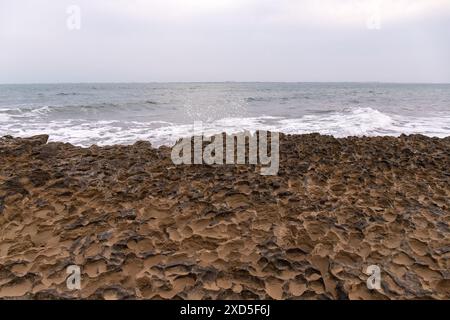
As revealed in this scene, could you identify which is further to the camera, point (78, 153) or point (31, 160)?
point (78, 153)

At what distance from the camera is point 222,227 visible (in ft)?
11.6

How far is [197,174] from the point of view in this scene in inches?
186

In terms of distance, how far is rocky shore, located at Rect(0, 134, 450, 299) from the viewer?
282 cm

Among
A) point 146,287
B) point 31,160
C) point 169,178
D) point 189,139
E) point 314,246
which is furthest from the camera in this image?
point 189,139

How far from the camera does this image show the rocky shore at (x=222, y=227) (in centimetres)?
282
